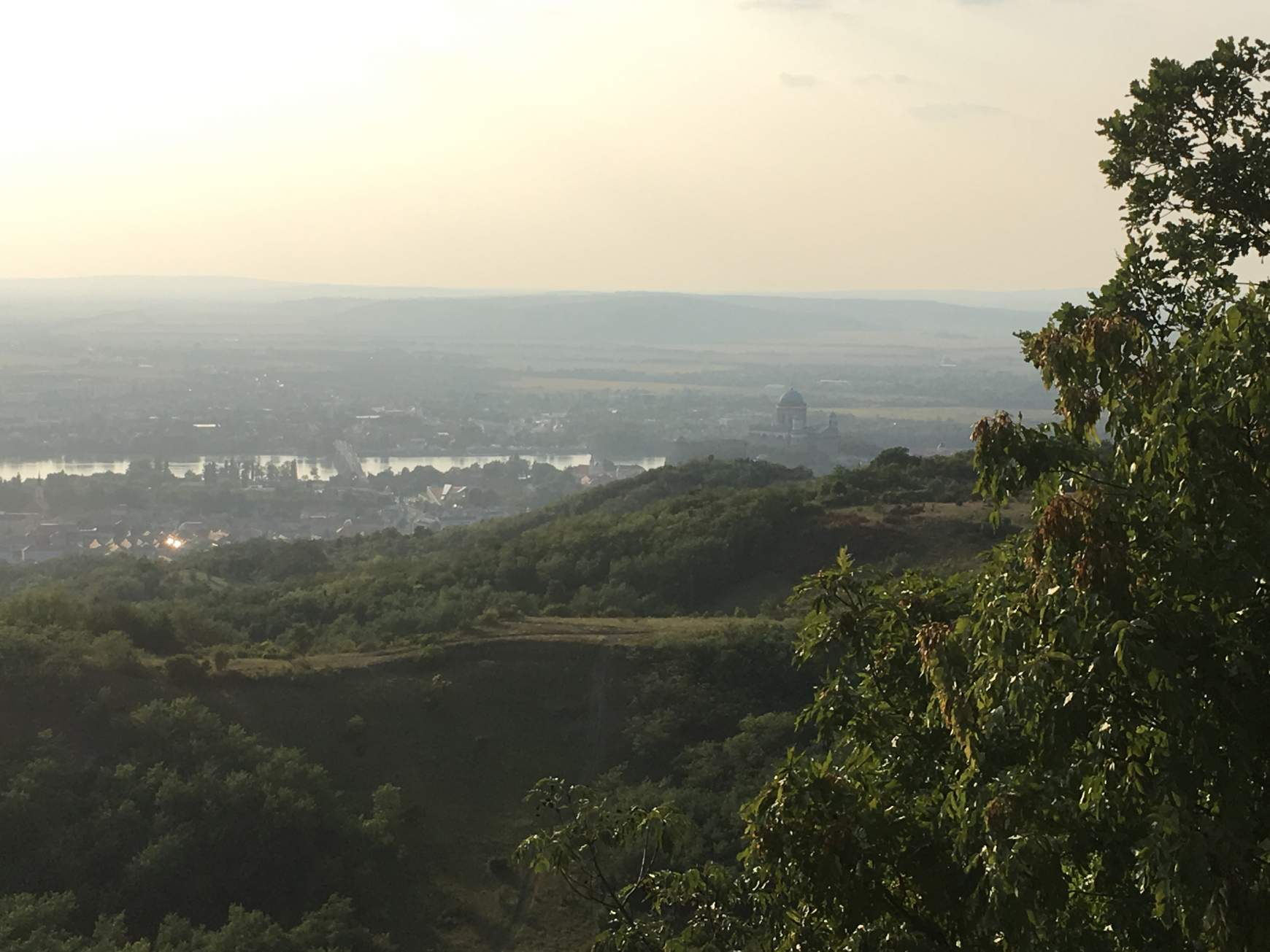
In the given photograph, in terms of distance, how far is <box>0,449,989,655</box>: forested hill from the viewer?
2428cm

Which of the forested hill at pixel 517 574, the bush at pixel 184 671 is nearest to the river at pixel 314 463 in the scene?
the forested hill at pixel 517 574

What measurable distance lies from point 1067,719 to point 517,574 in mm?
27412

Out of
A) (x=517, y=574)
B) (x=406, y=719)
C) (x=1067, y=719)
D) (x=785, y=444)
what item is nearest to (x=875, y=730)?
(x=1067, y=719)

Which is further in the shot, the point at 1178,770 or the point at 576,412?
the point at 576,412

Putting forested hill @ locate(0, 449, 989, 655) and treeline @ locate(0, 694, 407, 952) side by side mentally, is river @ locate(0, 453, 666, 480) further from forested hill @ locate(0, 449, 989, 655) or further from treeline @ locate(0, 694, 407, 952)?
treeline @ locate(0, 694, 407, 952)

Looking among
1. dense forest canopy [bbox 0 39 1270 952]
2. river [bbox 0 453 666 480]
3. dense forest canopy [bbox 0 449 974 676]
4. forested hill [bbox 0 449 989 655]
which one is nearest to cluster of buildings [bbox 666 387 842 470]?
river [bbox 0 453 666 480]

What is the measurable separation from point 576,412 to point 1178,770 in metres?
136

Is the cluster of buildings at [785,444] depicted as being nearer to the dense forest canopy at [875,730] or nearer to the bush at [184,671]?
the dense forest canopy at [875,730]

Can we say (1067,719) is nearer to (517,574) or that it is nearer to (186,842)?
(186,842)

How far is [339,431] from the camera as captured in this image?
12075 cm

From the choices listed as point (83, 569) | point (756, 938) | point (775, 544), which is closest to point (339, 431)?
point (83, 569)

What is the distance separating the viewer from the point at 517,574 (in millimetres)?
31328

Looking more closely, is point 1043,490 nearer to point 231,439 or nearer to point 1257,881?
point 1257,881

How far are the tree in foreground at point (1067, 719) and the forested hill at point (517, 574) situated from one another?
59.6 feet
